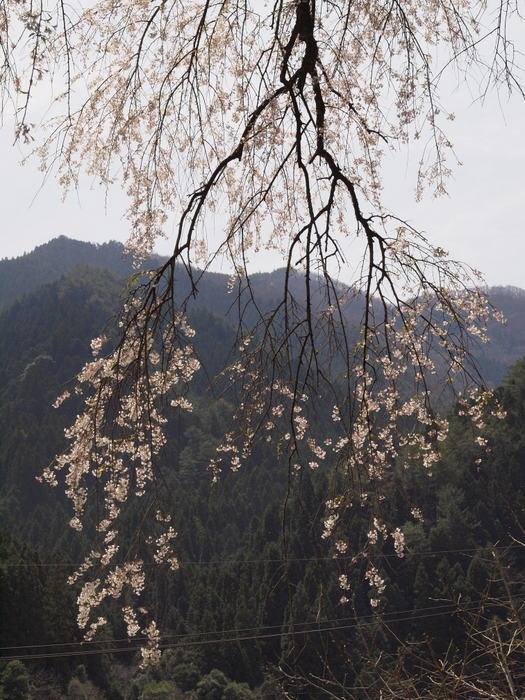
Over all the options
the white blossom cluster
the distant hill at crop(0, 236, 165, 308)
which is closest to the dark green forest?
the white blossom cluster

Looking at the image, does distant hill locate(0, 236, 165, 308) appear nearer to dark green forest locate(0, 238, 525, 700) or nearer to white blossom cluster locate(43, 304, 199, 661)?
dark green forest locate(0, 238, 525, 700)

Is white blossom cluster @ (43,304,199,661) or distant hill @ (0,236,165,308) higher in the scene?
distant hill @ (0,236,165,308)

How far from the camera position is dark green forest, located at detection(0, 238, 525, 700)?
472cm

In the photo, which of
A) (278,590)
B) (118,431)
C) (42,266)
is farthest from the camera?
(42,266)

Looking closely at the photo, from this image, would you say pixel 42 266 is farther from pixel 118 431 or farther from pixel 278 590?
pixel 118 431

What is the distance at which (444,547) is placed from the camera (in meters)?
43.2

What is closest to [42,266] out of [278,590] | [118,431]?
[278,590]

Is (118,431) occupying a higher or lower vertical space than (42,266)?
lower

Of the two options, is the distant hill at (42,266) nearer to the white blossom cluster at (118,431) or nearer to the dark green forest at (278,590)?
the dark green forest at (278,590)

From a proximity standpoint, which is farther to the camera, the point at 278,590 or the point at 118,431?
the point at 278,590

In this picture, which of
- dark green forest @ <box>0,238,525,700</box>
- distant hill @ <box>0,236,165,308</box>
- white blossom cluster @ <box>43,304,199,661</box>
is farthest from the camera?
distant hill @ <box>0,236,165,308</box>

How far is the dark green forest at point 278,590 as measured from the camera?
472 cm

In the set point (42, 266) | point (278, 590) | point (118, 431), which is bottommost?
point (278, 590)

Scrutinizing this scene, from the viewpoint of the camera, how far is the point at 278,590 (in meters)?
6.85
